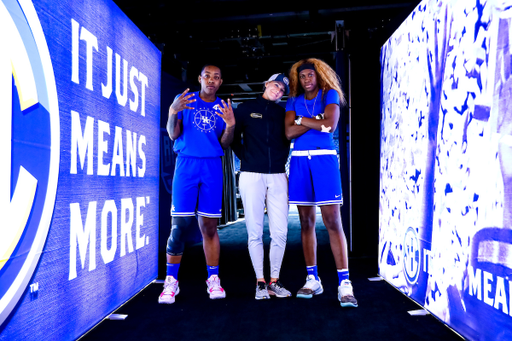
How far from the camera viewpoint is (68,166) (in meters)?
1.52

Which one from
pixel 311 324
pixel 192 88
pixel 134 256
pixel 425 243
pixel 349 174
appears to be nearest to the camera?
pixel 311 324

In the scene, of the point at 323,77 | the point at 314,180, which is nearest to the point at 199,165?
the point at 314,180

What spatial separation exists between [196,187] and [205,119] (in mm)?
455

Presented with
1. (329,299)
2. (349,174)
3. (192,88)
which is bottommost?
(329,299)

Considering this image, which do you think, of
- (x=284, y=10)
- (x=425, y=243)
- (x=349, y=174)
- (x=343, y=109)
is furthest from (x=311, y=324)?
(x=284, y=10)

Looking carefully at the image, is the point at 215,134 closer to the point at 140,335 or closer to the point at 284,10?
the point at 140,335

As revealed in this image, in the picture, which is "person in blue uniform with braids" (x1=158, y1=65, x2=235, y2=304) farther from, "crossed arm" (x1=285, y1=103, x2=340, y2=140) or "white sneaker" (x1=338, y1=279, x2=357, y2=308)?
"white sneaker" (x1=338, y1=279, x2=357, y2=308)

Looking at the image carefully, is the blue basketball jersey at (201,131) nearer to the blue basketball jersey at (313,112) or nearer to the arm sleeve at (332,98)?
the blue basketball jersey at (313,112)

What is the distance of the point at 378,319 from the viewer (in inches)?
75.9

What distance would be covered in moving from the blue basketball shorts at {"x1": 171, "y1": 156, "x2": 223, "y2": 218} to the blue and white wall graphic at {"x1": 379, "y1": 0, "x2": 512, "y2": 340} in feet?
4.15

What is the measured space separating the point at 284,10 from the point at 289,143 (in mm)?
2737

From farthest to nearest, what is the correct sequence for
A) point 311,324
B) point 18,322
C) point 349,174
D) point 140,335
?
1. point 349,174
2. point 311,324
3. point 140,335
4. point 18,322

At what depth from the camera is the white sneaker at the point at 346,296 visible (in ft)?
6.91

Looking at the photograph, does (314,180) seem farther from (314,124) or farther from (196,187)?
(196,187)
